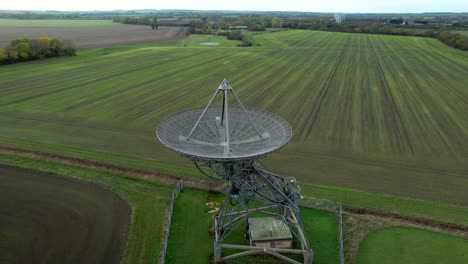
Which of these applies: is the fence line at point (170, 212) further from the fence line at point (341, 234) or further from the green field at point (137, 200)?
the fence line at point (341, 234)

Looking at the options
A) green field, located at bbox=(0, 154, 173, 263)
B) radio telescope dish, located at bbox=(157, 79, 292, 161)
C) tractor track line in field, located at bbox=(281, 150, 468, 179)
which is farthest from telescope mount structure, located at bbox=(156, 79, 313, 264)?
tractor track line in field, located at bbox=(281, 150, 468, 179)

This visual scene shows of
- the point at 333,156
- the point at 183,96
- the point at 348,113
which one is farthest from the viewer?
the point at 183,96

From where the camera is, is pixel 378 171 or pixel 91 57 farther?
pixel 91 57

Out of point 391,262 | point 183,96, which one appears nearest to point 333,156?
point 391,262

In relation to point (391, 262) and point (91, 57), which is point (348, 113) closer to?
point (391, 262)

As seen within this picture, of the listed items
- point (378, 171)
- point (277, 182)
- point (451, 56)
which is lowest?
point (378, 171)

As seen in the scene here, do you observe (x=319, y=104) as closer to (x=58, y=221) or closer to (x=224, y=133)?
(x=224, y=133)
